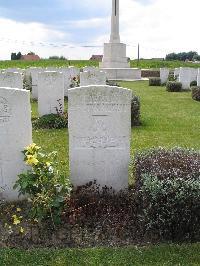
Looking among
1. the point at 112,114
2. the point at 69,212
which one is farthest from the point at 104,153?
the point at 69,212

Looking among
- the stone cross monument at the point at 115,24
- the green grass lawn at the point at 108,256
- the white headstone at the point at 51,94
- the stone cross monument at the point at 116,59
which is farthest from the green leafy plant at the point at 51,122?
the stone cross monument at the point at 115,24

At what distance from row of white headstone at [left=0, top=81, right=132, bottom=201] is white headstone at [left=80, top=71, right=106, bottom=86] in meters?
7.50

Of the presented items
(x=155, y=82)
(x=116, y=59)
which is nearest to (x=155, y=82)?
(x=155, y=82)

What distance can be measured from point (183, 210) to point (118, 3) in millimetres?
29076

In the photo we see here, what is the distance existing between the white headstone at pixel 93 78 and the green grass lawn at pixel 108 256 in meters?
9.06

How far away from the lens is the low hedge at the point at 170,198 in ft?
16.4

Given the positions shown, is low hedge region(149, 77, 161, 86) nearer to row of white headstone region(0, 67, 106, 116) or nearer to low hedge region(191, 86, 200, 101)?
low hedge region(191, 86, 200, 101)

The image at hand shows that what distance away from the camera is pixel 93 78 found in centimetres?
1394

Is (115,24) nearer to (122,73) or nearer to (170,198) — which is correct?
(122,73)

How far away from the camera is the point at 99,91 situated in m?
6.08

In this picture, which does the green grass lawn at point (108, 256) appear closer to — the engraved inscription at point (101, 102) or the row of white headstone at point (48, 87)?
the engraved inscription at point (101, 102)

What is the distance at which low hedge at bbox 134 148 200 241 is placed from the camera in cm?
501

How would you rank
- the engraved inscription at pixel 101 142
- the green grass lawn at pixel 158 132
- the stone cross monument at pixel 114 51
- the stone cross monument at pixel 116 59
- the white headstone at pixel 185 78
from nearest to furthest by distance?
1. the engraved inscription at pixel 101 142
2. the green grass lawn at pixel 158 132
3. the white headstone at pixel 185 78
4. the stone cross monument at pixel 116 59
5. the stone cross monument at pixel 114 51

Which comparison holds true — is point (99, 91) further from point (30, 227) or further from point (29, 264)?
point (29, 264)
